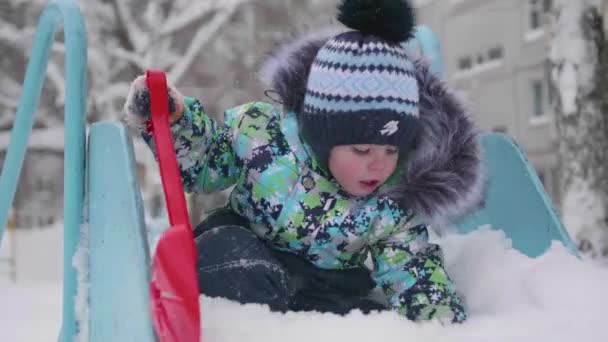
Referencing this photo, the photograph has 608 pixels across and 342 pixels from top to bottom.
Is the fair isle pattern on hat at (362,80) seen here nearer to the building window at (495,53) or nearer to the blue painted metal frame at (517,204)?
the blue painted metal frame at (517,204)

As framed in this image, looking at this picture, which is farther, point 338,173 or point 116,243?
point 338,173

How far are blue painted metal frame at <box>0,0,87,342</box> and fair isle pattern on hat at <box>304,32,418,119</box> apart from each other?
0.35 meters

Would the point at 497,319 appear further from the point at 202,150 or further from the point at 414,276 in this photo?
the point at 202,150

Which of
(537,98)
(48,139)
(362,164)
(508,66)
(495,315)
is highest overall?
(508,66)

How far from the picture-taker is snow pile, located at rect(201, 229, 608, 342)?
0.94 meters

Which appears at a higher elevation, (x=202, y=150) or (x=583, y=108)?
(x=583, y=108)

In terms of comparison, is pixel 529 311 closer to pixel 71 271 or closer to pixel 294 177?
pixel 294 177

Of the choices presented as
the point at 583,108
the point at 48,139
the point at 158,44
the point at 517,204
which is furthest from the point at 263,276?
the point at 48,139

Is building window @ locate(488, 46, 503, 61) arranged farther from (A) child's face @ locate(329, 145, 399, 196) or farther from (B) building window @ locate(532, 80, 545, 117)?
(A) child's face @ locate(329, 145, 399, 196)

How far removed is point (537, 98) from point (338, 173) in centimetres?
1104

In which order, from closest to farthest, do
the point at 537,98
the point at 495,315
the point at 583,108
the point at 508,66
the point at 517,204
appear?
the point at 495,315 → the point at 517,204 → the point at 583,108 → the point at 537,98 → the point at 508,66

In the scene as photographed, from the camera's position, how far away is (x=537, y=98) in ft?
38.3

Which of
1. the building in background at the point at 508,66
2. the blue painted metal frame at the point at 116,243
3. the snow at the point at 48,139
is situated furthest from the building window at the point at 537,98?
the blue painted metal frame at the point at 116,243

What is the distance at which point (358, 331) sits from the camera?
37.5 inches
